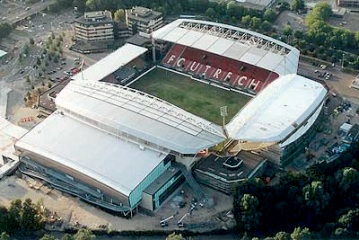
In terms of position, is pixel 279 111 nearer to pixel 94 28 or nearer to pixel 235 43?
pixel 235 43

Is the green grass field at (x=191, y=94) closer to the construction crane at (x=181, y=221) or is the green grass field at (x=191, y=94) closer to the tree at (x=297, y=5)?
A: the construction crane at (x=181, y=221)

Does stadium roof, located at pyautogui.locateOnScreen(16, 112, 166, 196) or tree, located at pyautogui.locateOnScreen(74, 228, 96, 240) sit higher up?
stadium roof, located at pyautogui.locateOnScreen(16, 112, 166, 196)

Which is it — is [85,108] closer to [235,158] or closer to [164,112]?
[164,112]

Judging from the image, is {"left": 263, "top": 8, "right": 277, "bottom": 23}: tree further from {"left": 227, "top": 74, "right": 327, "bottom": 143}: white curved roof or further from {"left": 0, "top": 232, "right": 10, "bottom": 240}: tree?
{"left": 0, "top": 232, "right": 10, "bottom": 240}: tree

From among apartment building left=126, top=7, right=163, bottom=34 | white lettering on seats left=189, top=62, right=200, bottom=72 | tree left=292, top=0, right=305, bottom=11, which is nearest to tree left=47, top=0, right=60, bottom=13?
apartment building left=126, top=7, right=163, bottom=34

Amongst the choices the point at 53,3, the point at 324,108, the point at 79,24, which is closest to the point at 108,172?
the point at 324,108

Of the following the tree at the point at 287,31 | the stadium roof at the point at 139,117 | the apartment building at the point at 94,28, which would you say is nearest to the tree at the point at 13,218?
the stadium roof at the point at 139,117

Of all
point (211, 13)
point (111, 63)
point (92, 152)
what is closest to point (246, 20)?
point (211, 13)

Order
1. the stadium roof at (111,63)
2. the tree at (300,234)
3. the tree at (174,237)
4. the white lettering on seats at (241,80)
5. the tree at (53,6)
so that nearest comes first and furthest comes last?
the tree at (300,234), the tree at (174,237), the stadium roof at (111,63), the white lettering on seats at (241,80), the tree at (53,6)
